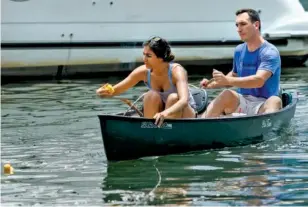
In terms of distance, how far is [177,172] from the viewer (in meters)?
8.80

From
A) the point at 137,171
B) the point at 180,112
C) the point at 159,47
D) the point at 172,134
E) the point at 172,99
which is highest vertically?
the point at 159,47

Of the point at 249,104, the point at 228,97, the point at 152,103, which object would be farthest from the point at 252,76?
the point at 152,103

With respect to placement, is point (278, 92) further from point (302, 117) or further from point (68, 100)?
point (68, 100)

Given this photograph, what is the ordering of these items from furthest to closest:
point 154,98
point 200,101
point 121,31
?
point 121,31 < point 200,101 < point 154,98

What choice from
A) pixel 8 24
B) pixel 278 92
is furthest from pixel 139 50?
pixel 278 92

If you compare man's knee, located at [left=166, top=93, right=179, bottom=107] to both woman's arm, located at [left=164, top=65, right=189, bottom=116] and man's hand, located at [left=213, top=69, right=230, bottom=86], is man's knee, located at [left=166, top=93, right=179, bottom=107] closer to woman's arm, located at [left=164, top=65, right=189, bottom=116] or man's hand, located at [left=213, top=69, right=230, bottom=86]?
woman's arm, located at [left=164, top=65, right=189, bottom=116]

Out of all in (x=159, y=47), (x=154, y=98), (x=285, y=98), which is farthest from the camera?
(x=285, y=98)

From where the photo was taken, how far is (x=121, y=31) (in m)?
17.0

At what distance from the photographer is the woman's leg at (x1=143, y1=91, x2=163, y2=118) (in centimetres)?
945

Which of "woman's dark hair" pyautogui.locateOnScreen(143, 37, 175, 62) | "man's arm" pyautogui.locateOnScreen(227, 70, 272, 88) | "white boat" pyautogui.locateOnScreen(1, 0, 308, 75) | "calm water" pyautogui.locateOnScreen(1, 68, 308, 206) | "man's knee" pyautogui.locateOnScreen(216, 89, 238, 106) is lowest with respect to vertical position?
"calm water" pyautogui.locateOnScreen(1, 68, 308, 206)

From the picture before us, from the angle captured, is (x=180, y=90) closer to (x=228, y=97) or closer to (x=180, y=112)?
(x=180, y=112)

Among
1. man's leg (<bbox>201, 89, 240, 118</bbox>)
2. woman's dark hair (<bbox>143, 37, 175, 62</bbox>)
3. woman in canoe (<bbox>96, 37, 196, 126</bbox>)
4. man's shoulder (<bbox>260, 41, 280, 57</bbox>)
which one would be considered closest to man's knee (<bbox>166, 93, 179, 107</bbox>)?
woman in canoe (<bbox>96, 37, 196, 126</bbox>)

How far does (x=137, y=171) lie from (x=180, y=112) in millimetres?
921

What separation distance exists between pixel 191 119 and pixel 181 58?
815 cm
